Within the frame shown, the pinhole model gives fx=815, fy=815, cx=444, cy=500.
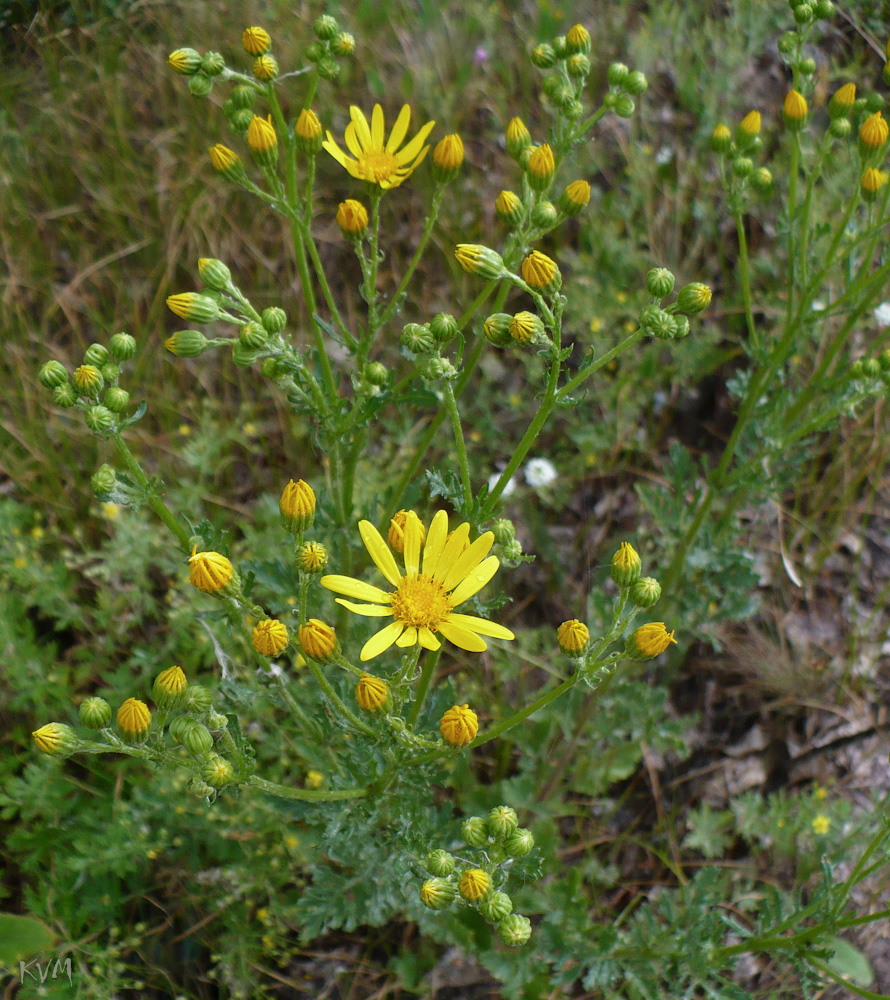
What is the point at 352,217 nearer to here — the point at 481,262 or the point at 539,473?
the point at 481,262

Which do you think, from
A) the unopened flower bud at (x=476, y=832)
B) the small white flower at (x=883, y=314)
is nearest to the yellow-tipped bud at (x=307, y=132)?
the unopened flower bud at (x=476, y=832)

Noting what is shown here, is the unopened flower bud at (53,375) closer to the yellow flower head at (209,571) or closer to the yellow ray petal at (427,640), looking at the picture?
the yellow flower head at (209,571)

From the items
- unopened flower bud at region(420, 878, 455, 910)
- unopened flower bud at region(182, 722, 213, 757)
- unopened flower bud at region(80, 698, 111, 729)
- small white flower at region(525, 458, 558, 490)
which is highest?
unopened flower bud at region(182, 722, 213, 757)

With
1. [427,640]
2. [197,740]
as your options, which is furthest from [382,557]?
[197,740]

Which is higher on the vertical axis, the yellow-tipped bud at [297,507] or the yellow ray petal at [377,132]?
the yellow ray petal at [377,132]

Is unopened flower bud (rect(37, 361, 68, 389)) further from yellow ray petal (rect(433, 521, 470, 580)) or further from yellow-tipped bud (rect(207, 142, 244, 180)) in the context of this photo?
yellow ray petal (rect(433, 521, 470, 580))

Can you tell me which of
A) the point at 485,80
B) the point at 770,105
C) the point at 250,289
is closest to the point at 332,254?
the point at 250,289

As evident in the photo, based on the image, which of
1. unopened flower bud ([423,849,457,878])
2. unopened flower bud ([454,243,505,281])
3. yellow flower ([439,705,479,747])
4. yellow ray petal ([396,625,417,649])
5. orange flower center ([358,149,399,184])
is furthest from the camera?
orange flower center ([358,149,399,184])

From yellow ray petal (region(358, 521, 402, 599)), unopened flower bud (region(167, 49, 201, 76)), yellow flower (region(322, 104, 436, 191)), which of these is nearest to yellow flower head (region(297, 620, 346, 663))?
yellow ray petal (region(358, 521, 402, 599))
